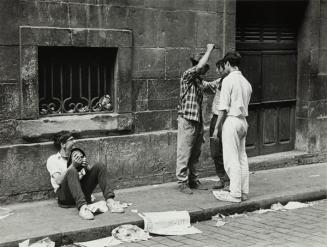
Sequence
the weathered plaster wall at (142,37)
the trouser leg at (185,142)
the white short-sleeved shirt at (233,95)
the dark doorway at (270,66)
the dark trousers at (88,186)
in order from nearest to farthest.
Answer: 1. the dark trousers at (88,186)
2. the weathered plaster wall at (142,37)
3. the white short-sleeved shirt at (233,95)
4. the trouser leg at (185,142)
5. the dark doorway at (270,66)

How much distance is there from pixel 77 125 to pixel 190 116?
1532mm

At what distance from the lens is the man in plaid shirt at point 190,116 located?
7879 millimetres

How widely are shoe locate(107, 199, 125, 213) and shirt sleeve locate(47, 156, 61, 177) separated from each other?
740 millimetres

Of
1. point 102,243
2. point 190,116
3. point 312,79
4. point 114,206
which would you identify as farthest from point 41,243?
point 312,79

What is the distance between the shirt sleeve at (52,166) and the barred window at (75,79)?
828 millimetres

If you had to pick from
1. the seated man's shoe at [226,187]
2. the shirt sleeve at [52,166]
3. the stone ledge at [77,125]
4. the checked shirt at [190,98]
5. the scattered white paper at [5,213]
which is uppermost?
the checked shirt at [190,98]

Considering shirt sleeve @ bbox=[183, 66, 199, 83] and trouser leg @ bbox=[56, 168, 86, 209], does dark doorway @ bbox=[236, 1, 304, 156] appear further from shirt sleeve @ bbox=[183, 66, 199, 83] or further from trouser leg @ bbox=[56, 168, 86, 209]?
trouser leg @ bbox=[56, 168, 86, 209]

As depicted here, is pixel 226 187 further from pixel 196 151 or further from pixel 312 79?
pixel 312 79

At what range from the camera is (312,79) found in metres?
10.9

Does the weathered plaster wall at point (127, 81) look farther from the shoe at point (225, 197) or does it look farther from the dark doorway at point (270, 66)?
the shoe at point (225, 197)

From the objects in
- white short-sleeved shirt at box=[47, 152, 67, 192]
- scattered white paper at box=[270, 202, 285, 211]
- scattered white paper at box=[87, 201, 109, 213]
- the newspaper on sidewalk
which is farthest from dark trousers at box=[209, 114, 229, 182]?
white short-sleeved shirt at box=[47, 152, 67, 192]

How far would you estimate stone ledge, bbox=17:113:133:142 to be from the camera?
24.6 feet

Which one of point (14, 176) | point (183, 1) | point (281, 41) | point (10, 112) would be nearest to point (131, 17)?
point (183, 1)

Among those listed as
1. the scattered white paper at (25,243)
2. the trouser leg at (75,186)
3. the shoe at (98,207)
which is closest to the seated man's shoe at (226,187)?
the shoe at (98,207)
